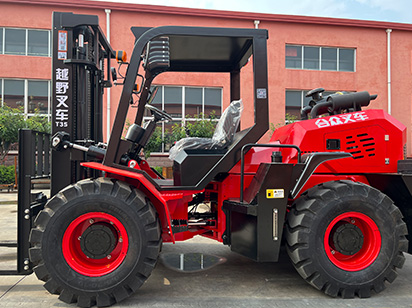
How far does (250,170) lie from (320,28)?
1810 cm

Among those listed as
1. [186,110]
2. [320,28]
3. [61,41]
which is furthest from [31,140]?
[320,28]

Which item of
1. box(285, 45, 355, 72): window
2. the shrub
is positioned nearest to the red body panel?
the shrub

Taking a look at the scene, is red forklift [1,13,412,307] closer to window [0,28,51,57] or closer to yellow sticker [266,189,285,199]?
yellow sticker [266,189,285,199]

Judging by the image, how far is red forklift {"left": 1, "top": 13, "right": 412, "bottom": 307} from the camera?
345 centimetres

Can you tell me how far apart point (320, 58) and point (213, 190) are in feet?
58.3

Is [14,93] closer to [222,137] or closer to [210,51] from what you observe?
[210,51]

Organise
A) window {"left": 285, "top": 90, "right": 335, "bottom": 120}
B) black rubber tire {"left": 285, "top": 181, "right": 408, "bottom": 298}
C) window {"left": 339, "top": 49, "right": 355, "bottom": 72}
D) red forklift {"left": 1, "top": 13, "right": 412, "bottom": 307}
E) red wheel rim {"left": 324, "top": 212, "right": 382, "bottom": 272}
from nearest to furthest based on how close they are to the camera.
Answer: red forklift {"left": 1, "top": 13, "right": 412, "bottom": 307} < black rubber tire {"left": 285, "top": 181, "right": 408, "bottom": 298} < red wheel rim {"left": 324, "top": 212, "right": 382, "bottom": 272} < window {"left": 285, "top": 90, "right": 335, "bottom": 120} < window {"left": 339, "top": 49, "right": 355, "bottom": 72}

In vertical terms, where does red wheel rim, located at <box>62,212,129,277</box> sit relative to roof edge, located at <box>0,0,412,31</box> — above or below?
below

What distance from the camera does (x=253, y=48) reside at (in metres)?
3.91

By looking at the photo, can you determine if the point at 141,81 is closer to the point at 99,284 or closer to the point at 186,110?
the point at 99,284

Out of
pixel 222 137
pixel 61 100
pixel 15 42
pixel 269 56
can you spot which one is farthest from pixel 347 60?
pixel 61 100

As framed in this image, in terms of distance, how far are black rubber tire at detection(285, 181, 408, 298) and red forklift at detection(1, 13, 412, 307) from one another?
11 mm

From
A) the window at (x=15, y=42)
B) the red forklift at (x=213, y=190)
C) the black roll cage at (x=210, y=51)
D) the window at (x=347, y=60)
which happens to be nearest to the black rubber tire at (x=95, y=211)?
the red forklift at (x=213, y=190)

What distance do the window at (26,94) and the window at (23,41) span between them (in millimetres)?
1474
